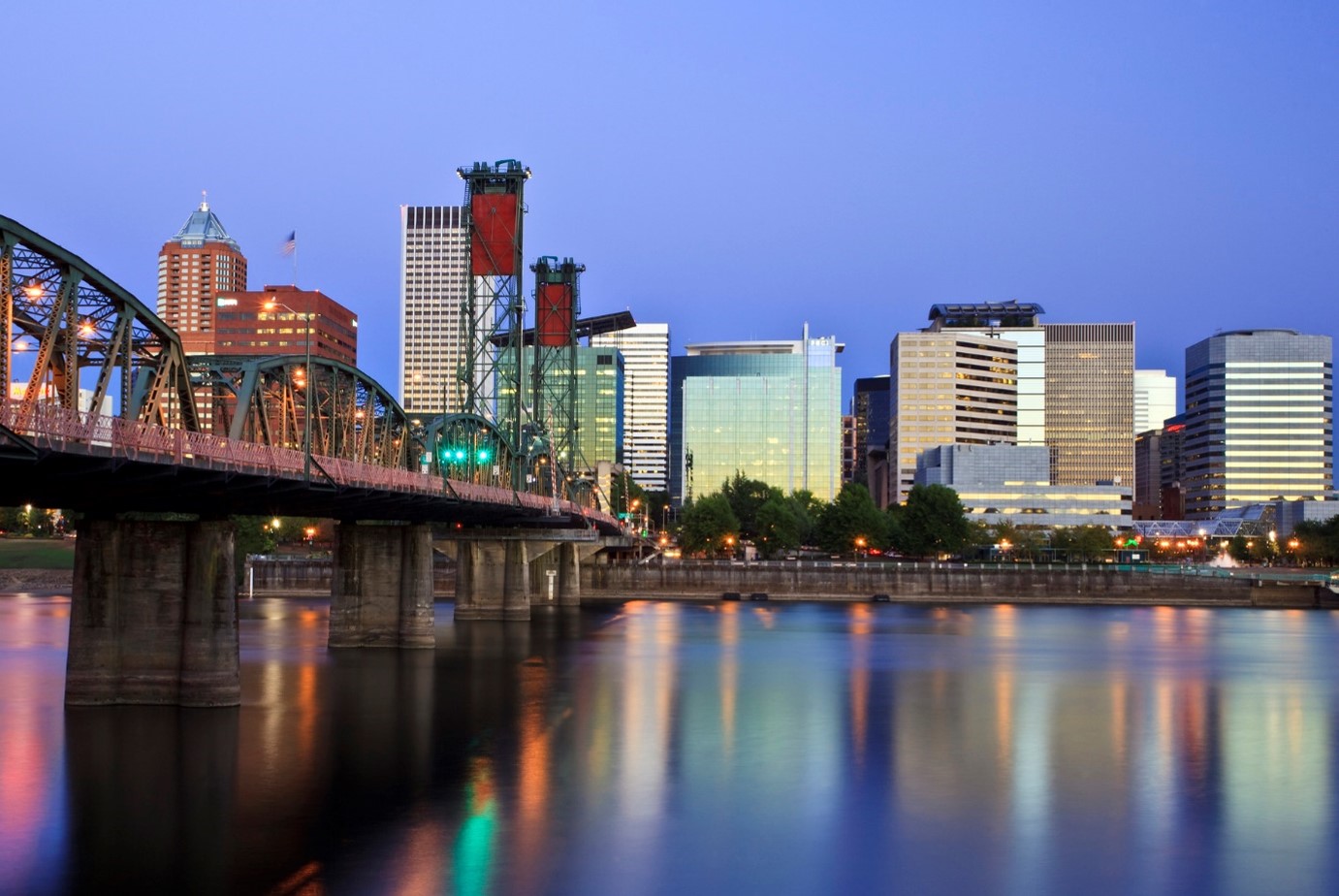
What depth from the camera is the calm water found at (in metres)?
33.8

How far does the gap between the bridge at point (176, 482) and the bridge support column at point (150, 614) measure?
53 mm

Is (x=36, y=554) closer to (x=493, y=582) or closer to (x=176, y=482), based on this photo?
(x=493, y=582)

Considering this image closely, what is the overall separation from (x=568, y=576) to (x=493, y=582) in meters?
30.4

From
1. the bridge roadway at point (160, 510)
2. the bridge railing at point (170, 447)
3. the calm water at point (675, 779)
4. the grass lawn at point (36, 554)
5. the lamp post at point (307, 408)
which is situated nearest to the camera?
the calm water at point (675, 779)

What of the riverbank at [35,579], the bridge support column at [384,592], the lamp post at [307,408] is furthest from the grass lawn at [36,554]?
the lamp post at [307,408]

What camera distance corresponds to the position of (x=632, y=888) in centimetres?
3228

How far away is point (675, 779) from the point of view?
1789 inches

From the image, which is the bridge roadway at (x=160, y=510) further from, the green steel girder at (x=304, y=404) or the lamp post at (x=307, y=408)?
the green steel girder at (x=304, y=404)

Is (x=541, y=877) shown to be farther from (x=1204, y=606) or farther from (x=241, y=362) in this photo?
(x=1204, y=606)

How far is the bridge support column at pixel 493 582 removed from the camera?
11812cm

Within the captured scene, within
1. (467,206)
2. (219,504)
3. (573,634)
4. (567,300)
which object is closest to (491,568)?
(573,634)

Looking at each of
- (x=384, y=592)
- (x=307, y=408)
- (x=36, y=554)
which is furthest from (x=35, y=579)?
(x=307, y=408)

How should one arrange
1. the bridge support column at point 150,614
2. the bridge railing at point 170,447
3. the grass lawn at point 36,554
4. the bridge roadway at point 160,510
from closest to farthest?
the bridge railing at point 170,447 < the bridge roadway at point 160,510 < the bridge support column at point 150,614 < the grass lawn at point 36,554

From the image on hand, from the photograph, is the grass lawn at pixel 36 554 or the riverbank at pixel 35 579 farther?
the grass lawn at pixel 36 554
